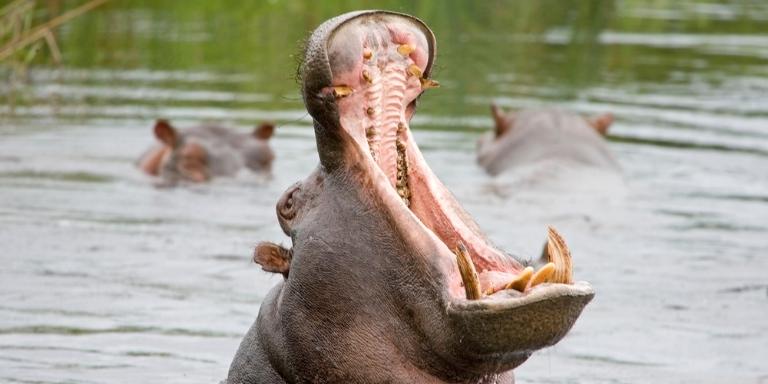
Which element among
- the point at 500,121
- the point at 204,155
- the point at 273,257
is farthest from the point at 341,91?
the point at 500,121

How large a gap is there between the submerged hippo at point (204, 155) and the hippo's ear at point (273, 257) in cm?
695

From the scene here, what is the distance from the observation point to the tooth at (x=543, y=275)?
369 cm

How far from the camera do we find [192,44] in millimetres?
16859

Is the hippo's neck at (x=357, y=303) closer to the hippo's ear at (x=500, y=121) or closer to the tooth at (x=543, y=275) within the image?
the tooth at (x=543, y=275)

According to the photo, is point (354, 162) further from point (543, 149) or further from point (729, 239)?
point (543, 149)

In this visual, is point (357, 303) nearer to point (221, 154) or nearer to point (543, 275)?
point (543, 275)

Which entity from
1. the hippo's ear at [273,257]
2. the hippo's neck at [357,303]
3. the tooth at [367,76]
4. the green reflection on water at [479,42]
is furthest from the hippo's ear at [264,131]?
the tooth at [367,76]

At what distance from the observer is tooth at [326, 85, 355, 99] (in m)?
3.84

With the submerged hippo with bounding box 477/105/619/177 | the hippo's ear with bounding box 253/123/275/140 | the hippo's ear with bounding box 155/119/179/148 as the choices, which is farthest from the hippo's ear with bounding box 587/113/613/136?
the hippo's ear with bounding box 155/119/179/148

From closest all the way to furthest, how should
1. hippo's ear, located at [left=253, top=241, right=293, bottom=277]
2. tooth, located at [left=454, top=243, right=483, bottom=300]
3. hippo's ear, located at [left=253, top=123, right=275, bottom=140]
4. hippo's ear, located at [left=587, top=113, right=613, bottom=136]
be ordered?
Result: 1. tooth, located at [left=454, top=243, right=483, bottom=300]
2. hippo's ear, located at [left=253, top=241, right=293, bottom=277]
3. hippo's ear, located at [left=253, top=123, right=275, bottom=140]
4. hippo's ear, located at [left=587, top=113, right=613, bottom=136]

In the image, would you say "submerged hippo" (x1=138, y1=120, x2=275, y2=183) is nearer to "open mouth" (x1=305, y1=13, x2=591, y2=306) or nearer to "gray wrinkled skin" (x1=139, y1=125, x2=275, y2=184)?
"gray wrinkled skin" (x1=139, y1=125, x2=275, y2=184)

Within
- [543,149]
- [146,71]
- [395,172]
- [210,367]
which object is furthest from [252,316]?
[146,71]

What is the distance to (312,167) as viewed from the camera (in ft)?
38.4

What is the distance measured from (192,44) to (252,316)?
33.0 feet
